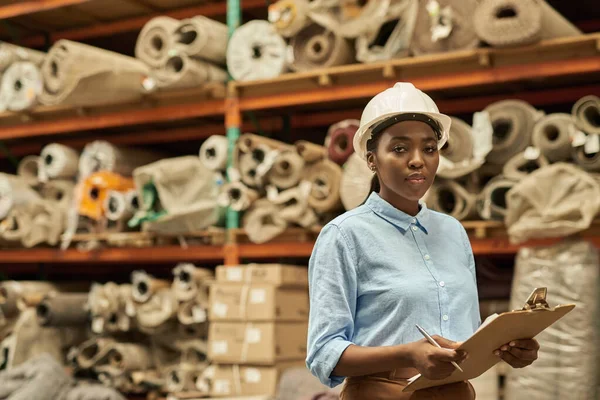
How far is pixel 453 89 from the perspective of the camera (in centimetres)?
601

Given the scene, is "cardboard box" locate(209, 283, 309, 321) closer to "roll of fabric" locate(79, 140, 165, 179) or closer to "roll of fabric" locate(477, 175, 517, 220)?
"roll of fabric" locate(477, 175, 517, 220)

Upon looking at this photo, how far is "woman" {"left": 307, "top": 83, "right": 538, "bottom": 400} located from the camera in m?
1.91

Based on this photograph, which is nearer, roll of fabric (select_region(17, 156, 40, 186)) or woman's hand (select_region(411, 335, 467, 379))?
woman's hand (select_region(411, 335, 467, 379))

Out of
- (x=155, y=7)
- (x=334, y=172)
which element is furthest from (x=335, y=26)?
(x=155, y=7)

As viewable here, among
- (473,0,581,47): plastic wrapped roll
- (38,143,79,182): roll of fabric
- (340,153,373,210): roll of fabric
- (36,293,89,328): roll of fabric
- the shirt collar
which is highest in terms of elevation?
(473,0,581,47): plastic wrapped roll

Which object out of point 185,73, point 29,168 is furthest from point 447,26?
point 29,168

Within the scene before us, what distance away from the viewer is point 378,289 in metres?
1.94

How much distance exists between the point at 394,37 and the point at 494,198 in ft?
4.27

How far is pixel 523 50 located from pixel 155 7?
3.53 m

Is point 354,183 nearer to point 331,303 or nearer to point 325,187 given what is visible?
point 325,187

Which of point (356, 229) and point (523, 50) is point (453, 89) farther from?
point (356, 229)

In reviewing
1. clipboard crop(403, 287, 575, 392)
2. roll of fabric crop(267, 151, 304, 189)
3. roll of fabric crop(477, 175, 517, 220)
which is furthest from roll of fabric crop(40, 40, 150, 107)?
clipboard crop(403, 287, 575, 392)

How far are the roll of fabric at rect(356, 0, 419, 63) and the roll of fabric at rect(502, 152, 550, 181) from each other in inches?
41.7

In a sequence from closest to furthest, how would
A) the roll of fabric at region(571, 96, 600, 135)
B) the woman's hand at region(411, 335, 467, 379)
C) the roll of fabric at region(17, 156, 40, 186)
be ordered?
the woman's hand at region(411, 335, 467, 379) → the roll of fabric at region(571, 96, 600, 135) → the roll of fabric at region(17, 156, 40, 186)
